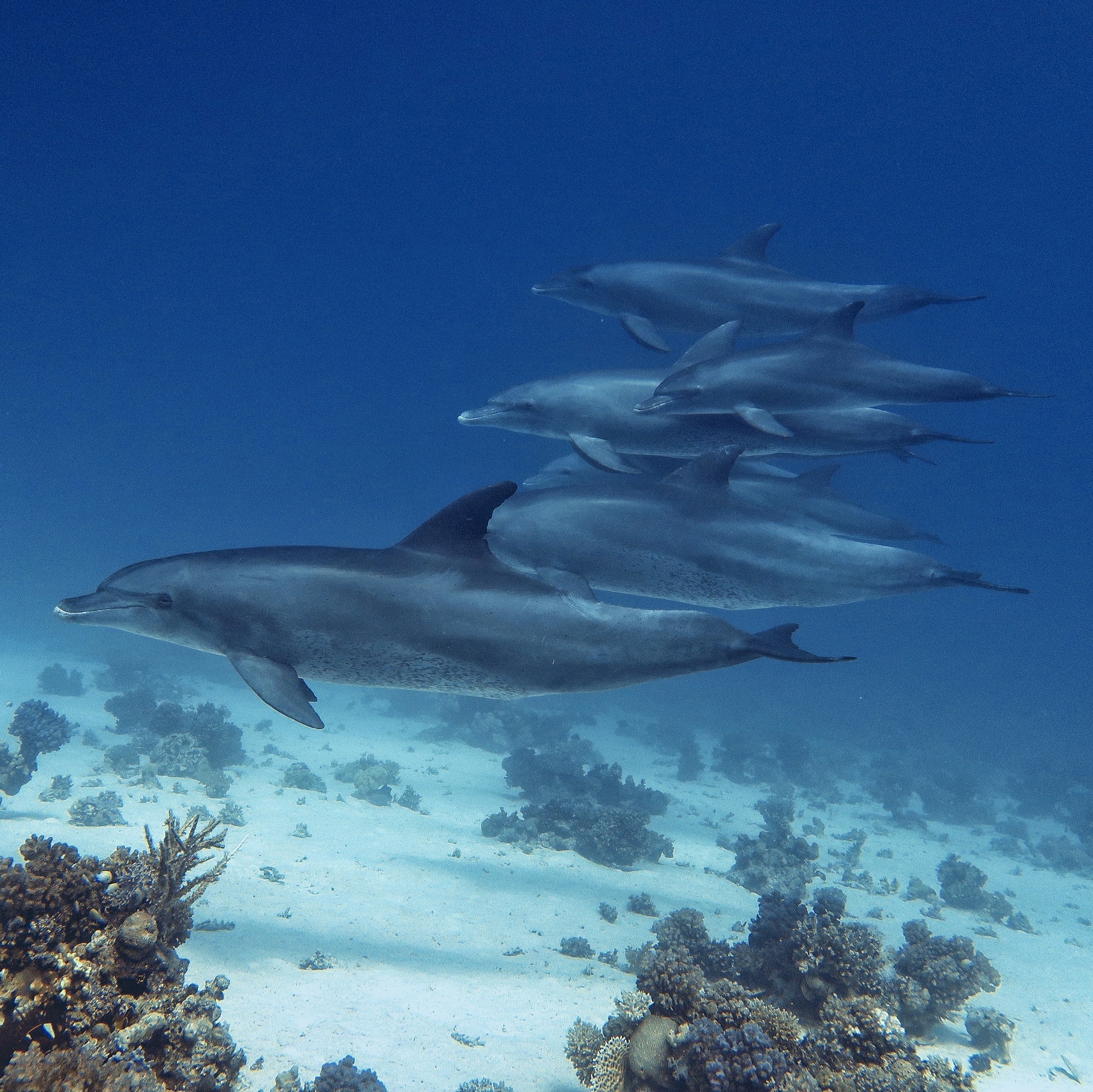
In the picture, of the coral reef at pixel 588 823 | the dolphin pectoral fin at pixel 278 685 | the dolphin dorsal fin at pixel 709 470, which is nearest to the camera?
the dolphin pectoral fin at pixel 278 685

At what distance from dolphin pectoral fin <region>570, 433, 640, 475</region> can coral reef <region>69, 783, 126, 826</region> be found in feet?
34.8

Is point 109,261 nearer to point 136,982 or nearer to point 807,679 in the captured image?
point 136,982

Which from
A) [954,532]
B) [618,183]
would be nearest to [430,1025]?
[618,183]

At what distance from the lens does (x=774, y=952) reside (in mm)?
7570

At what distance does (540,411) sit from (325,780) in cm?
1532

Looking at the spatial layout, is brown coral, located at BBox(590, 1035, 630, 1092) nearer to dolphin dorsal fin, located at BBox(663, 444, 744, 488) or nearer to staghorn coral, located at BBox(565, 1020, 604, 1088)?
staghorn coral, located at BBox(565, 1020, 604, 1088)

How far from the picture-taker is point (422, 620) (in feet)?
15.6

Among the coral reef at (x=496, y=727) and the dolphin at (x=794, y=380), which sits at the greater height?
the dolphin at (x=794, y=380)

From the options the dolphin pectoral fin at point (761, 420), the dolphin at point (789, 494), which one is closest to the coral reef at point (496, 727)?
the dolphin at point (789, 494)

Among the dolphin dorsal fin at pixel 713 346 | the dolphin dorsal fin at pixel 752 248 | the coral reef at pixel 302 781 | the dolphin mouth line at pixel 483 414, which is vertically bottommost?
the coral reef at pixel 302 781

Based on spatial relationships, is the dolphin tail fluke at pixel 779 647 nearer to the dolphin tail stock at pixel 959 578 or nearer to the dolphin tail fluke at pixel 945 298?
the dolphin tail stock at pixel 959 578

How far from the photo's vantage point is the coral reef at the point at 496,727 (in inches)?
1077

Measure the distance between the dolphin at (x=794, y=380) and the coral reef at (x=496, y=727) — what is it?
70.0 ft

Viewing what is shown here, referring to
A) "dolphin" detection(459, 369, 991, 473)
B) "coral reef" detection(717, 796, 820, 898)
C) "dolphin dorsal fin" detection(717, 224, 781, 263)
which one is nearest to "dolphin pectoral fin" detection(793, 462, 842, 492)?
"dolphin" detection(459, 369, 991, 473)
